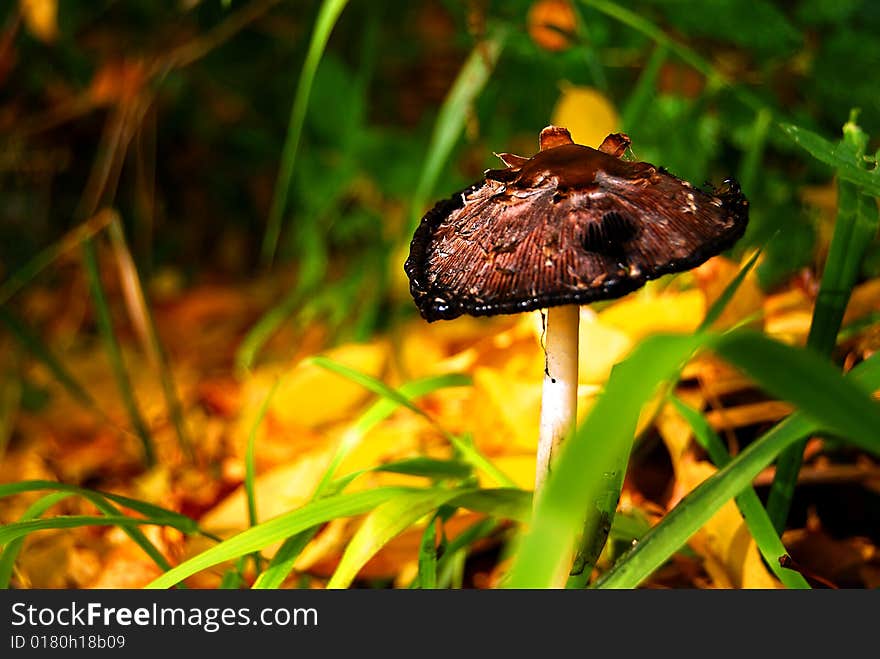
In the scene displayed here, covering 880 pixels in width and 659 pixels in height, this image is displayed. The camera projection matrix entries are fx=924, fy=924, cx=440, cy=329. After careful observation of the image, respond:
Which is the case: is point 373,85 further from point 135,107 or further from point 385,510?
point 385,510

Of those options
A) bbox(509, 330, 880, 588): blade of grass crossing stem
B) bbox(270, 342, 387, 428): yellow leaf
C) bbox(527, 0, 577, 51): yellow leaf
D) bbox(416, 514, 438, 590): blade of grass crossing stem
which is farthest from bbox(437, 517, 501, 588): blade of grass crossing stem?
bbox(527, 0, 577, 51): yellow leaf

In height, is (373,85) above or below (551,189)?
above

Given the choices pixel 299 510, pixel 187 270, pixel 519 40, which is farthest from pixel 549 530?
pixel 187 270

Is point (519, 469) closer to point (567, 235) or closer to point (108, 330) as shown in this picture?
point (567, 235)

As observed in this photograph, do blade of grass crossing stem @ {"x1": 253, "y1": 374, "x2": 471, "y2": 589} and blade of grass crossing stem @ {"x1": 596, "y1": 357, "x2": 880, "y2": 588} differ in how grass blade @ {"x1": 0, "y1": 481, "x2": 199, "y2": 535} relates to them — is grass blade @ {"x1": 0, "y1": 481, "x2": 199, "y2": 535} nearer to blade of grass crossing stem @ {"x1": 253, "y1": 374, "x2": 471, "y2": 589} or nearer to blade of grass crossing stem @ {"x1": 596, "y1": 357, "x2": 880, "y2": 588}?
blade of grass crossing stem @ {"x1": 253, "y1": 374, "x2": 471, "y2": 589}

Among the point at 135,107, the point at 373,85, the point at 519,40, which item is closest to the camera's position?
the point at 519,40

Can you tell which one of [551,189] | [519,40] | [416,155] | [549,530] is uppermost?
[416,155]

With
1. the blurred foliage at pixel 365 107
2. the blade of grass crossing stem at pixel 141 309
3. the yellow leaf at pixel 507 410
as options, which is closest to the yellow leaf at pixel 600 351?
the yellow leaf at pixel 507 410
